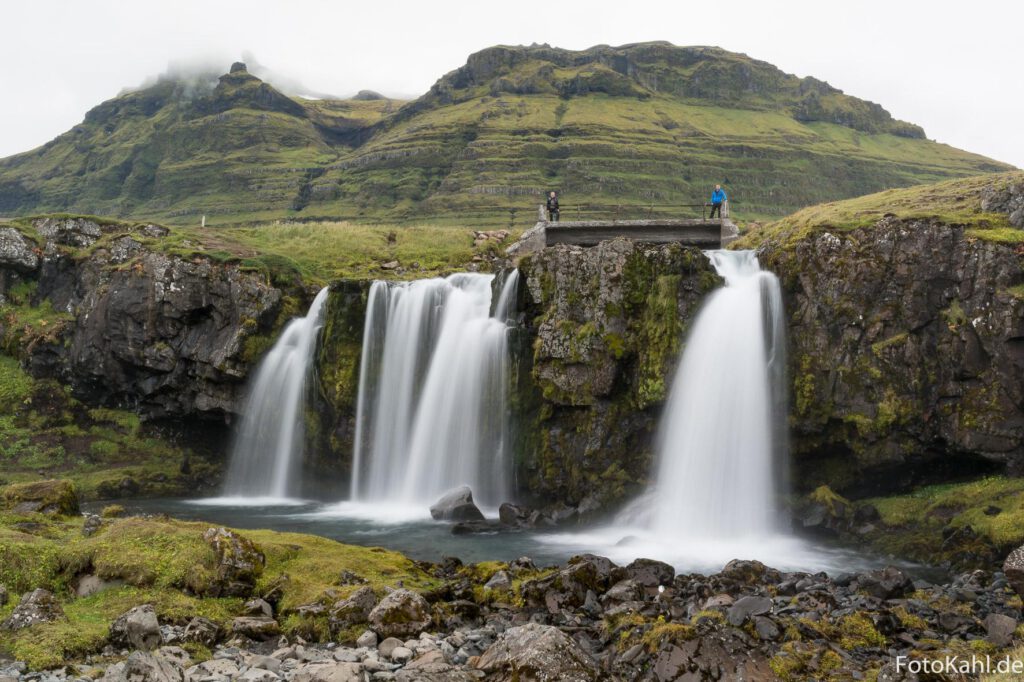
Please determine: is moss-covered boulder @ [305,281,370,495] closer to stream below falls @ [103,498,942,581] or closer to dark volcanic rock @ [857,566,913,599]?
stream below falls @ [103,498,942,581]

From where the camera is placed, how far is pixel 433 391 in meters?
29.2

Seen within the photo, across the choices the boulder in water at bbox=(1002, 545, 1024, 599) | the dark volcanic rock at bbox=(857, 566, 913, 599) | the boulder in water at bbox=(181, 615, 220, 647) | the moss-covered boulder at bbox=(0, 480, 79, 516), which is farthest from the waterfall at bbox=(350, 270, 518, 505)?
the boulder in water at bbox=(1002, 545, 1024, 599)

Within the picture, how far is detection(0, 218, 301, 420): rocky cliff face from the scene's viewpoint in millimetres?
34156

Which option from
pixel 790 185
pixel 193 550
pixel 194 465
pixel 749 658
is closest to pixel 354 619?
pixel 193 550

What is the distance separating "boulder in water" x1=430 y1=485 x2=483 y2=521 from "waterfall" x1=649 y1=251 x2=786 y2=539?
634cm

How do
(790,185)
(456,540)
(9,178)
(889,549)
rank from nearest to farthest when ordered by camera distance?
(889,549), (456,540), (790,185), (9,178)

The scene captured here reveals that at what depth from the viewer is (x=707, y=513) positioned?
73.9ft

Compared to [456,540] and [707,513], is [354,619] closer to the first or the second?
[456,540]

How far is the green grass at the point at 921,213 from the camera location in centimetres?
2252

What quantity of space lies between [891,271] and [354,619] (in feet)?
67.2

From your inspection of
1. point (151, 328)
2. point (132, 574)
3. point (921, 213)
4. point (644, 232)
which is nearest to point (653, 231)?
point (644, 232)

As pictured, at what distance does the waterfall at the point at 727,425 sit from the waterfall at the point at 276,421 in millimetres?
17672

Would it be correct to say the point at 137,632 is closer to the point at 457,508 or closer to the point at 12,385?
the point at 457,508

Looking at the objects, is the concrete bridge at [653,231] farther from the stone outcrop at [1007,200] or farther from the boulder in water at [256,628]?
the boulder in water at [256,628]
